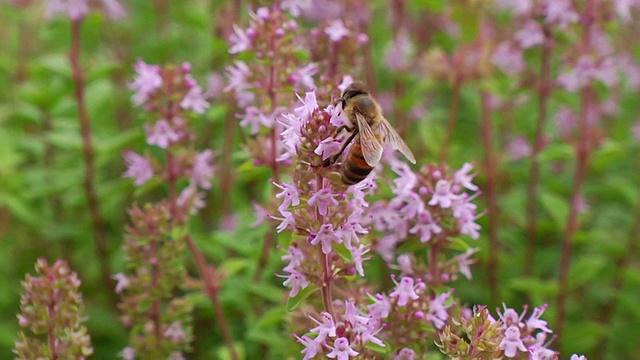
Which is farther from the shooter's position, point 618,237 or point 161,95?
point 618,237

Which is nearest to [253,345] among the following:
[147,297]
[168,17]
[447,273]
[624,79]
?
[147,297]

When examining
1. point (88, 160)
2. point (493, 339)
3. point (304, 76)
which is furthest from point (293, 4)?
point (493, 339)

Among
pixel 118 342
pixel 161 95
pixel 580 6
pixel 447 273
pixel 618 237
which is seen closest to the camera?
pixel 447 273

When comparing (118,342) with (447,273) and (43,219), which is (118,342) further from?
(447,273)

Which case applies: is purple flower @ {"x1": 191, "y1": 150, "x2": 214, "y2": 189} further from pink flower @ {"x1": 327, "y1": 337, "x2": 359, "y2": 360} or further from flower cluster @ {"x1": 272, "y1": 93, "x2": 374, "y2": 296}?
pink flower @ {"x1": 327, "y1": 337, "x2": 359, "y2": 360}

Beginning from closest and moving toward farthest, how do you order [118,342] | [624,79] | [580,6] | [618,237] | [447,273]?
1. [447,273]
2. [580,6]
3. [118,342]
4. [618,237]
5. [624,79]

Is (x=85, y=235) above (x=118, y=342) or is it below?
above

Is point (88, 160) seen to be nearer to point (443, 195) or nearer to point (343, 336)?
point (443, 195)

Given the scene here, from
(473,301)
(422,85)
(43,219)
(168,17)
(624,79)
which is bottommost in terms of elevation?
(473,301)
